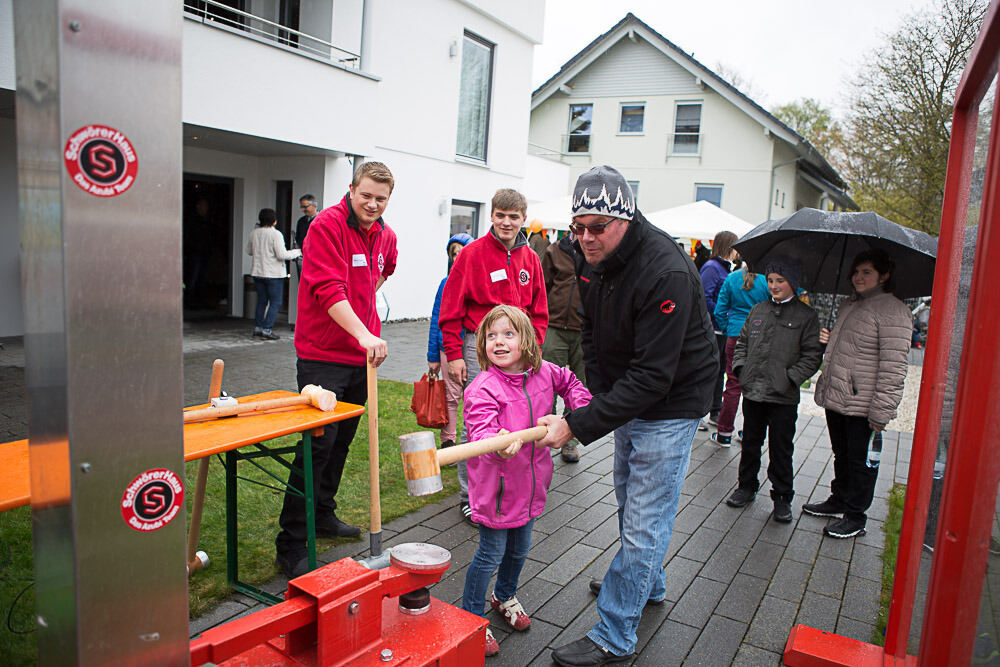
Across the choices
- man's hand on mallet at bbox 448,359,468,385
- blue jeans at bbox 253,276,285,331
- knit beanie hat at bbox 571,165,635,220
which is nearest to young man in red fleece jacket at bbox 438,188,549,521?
man's hand on mallet at bbox 448,359,468,385

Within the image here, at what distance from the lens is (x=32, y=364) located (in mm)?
1085

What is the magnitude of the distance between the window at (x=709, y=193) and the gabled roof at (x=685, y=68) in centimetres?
267

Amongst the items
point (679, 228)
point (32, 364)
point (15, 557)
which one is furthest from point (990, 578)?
point (679, 228)

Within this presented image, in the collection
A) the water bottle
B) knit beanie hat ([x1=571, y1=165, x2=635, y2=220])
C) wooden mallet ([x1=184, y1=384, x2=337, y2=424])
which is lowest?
the water bottle

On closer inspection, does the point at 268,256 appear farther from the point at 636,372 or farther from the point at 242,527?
the point at 636,372

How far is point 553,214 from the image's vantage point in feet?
45.2

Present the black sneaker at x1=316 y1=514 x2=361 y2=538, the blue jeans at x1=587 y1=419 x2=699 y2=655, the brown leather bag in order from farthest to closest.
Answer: the brown leather bag → the black sneaker at x1=316 y1=514 x2=361 y2=538 → the blue jeans at x1=587 y1=419 x2=699 y2=655

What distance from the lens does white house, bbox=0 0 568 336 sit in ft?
29.9

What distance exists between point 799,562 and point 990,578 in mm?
3063

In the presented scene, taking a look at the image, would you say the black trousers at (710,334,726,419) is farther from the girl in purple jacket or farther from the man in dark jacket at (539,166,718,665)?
the girl in purple jacket

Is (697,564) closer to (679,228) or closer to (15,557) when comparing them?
(15,557)

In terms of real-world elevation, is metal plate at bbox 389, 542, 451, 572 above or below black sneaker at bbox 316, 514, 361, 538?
above

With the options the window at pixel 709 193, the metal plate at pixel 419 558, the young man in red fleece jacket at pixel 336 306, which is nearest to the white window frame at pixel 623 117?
the window at pixel 709 193

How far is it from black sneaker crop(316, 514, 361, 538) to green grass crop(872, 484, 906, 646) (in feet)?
9.25
